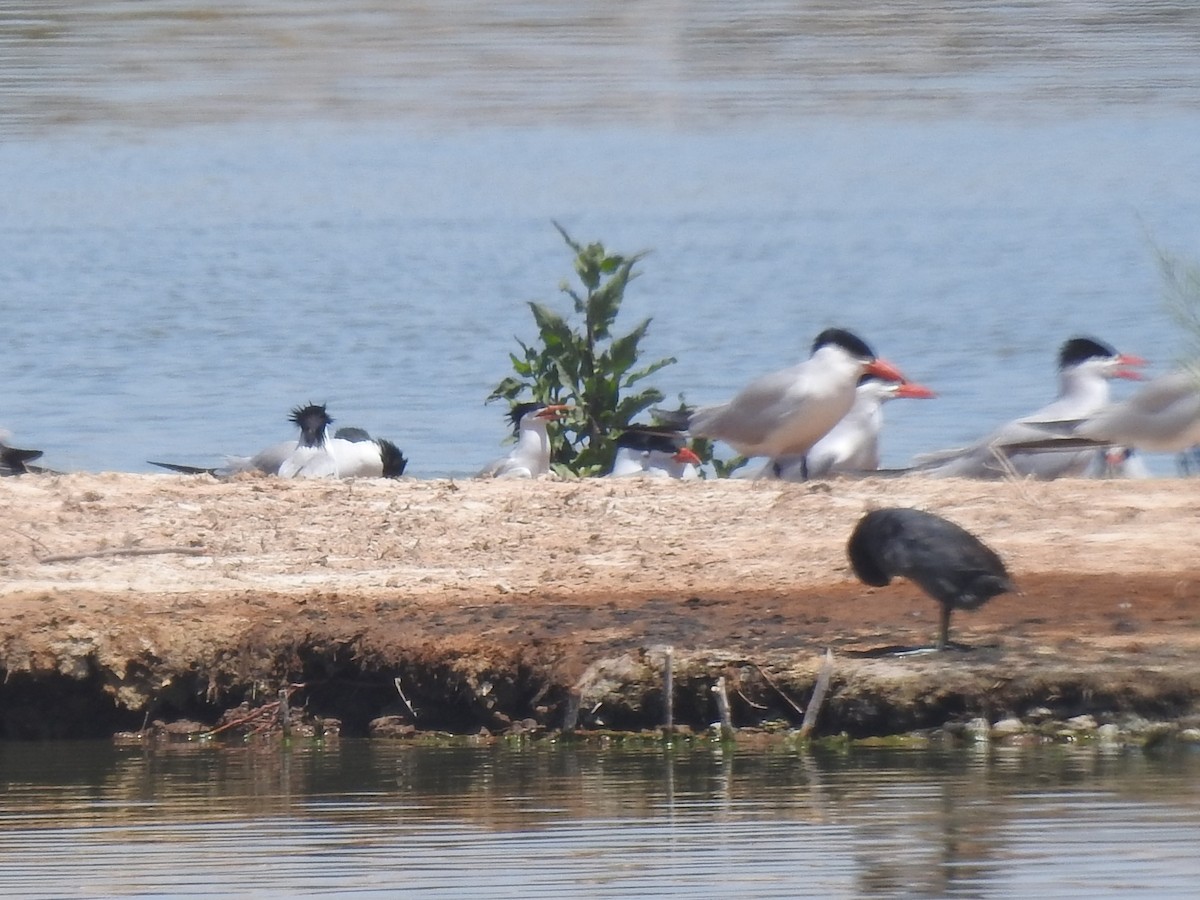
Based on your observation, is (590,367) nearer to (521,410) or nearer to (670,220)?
(521,410)

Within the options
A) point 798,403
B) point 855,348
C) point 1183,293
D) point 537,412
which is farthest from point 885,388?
point 1183,293

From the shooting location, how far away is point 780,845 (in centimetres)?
641

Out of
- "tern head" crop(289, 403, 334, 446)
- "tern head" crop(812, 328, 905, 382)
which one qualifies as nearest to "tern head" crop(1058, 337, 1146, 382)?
"tern head" crop(812, 328, 905, 382)

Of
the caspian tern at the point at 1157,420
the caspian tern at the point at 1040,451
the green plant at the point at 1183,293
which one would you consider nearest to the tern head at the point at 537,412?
the caspian tern at the point at 1040,451

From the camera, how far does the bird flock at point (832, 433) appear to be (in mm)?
12508

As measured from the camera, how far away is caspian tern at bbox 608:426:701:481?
13758mm

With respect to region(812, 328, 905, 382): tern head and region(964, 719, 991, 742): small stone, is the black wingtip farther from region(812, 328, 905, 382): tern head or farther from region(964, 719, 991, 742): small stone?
region(964, 719, 991, 742): small stone

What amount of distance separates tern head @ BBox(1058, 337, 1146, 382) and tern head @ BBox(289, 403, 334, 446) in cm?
429

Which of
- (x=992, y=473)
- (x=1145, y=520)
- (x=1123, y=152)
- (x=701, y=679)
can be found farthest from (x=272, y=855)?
(x=1123, y=152)

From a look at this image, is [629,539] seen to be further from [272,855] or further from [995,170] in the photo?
[995,170]

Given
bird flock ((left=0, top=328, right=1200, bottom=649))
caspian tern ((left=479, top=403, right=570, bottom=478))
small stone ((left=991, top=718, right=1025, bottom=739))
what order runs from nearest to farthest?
small stone ((left=991, top=718, right=1025, bottom=739)) → bird flock ((left=0, top=328, right=1200, bottom=649)) → caspian tern ((left=479, top=403, right=570, bottom=478))

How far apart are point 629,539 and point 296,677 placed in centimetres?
221

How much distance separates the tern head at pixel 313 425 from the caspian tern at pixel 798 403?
2.39m

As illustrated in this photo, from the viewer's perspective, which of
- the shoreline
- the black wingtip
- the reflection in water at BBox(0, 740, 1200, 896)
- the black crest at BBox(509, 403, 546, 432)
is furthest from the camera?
the black crest at BBox(509, 403, 546, 432)
